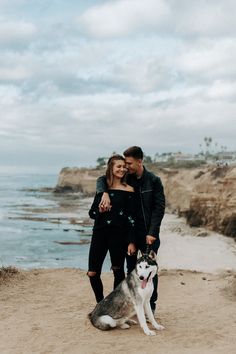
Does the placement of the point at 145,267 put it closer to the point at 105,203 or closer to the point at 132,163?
the point at 105,203

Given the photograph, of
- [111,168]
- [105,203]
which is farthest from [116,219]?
[111,168]

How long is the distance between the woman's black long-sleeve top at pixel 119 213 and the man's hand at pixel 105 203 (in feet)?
0.24

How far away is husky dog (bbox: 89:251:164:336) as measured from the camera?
5.78 m

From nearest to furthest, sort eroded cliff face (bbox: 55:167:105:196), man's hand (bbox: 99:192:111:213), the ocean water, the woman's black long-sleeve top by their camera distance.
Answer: man's hand (bbox: 99:192:111:213) < the woman's black long-sleeve top < the ocean water < eroded cliff face (bbox: 55:167:105:196)

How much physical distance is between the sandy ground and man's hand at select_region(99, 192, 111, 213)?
1.53 metres

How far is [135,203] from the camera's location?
620cm

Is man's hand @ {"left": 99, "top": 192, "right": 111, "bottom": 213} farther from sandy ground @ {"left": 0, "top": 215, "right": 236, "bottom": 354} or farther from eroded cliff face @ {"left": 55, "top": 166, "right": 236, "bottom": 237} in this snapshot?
eroded cliff face @ {"left": 55, "top": 166, "right": 236, "bottom": 237}

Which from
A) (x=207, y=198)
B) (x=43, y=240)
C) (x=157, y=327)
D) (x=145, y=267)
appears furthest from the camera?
(x=207, y=198)

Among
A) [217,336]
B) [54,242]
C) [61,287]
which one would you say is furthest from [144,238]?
[54,242]

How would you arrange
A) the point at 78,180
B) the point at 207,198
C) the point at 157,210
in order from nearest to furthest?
the point at 157,210 → the point at 207,198 → the point at 78,180

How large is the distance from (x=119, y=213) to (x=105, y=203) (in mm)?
243

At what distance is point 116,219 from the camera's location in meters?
6.11

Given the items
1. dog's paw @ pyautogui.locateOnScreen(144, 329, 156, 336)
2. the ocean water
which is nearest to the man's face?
dog's paw @ pyautogui.locateOnScreen(144, 329, 156, 336)

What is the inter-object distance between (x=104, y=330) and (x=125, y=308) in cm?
42
